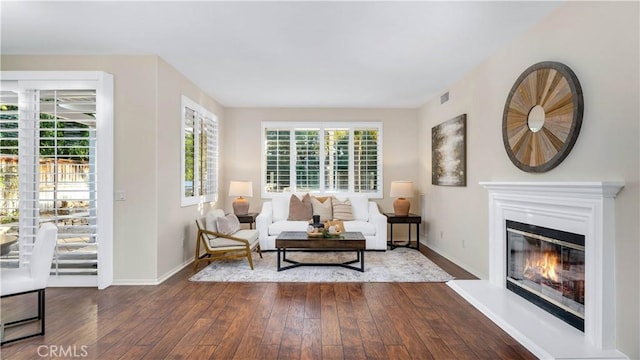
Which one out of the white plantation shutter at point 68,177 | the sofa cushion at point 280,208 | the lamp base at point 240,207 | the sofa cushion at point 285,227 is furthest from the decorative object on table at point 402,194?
the white plantation shutter at point 68,177

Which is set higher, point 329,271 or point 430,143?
point 430,143

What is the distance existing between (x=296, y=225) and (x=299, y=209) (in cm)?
47

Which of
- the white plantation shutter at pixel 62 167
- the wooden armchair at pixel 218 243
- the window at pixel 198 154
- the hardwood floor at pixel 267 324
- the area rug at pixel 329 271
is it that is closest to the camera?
the hardwood floor at pixel 267 324

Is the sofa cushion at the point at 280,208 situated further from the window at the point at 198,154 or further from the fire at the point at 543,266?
the fire at the point at 543,266

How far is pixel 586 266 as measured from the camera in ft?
8.26

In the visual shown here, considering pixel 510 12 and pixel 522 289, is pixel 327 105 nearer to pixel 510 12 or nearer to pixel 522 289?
pixel 510 12

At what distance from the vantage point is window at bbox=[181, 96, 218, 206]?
501 cm

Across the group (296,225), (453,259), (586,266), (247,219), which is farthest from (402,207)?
(586,266)

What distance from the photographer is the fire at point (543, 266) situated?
2.97 metres

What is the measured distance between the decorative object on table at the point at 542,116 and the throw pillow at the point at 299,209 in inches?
142

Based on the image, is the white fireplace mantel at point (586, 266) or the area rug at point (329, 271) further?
the area rug at point (329, 271)

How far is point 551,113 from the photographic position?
9.69 feet

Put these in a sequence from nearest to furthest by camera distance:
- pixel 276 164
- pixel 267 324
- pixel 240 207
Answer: pixel 267 324 < pixel 240 207 < pixel 276 164

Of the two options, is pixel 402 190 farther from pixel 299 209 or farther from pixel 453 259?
pixel 299 209
